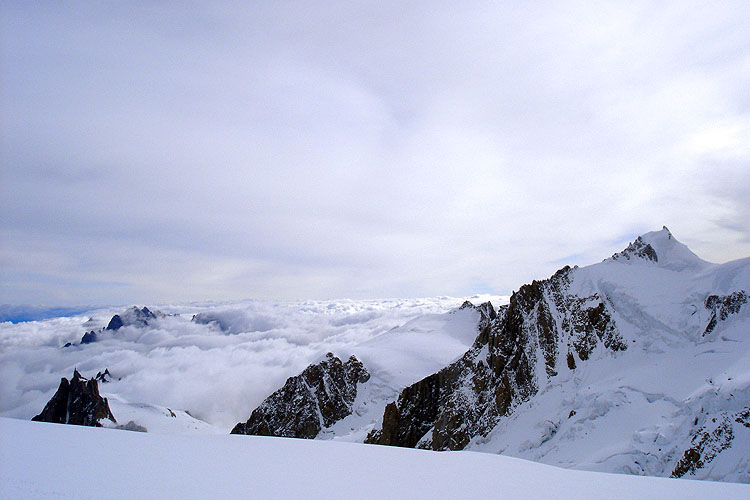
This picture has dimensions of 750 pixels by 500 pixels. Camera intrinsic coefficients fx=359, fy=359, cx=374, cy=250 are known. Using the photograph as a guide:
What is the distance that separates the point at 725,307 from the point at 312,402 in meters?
86.5

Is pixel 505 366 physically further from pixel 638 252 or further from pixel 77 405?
pixel 77 405

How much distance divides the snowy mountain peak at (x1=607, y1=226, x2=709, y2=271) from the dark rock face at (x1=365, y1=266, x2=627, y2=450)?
9816mm

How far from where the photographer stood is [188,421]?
18750 cm

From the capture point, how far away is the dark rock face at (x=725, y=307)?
4025 cm

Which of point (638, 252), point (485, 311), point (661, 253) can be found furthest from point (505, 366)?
point (485, 311)

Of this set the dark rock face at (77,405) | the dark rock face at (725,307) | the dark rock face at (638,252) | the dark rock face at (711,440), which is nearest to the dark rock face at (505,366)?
the dark rock face at (638,252)

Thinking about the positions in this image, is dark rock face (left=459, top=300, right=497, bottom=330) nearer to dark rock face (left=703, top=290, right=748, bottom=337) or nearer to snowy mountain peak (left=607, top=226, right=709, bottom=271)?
snowy mountain peak (left=607, top=226, right=709, bottom=271)

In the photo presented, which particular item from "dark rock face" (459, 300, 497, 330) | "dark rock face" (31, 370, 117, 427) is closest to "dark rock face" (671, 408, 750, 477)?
"dark rock face" (459, 300, 497, 330)

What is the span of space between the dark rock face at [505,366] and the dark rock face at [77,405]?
11809cm

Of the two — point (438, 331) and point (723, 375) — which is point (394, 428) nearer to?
point (438, 331)

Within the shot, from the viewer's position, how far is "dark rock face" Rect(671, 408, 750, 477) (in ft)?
81.9

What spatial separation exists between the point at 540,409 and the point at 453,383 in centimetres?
2393

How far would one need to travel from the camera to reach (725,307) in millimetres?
40969

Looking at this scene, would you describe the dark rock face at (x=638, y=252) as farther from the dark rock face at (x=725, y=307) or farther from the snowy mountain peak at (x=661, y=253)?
the dark rock face at (x=725, y=307)
